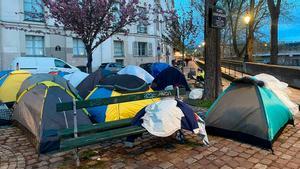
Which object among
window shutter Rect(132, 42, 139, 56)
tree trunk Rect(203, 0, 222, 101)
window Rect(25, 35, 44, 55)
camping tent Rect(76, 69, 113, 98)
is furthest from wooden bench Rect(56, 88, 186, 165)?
window shutter Rect(132, 42, 139, 56)

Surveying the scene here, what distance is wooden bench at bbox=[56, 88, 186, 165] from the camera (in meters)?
4.39

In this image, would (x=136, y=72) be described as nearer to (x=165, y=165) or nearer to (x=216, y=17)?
(x=216, y=17)

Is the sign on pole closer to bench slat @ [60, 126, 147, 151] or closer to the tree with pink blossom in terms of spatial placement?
bench slat @ [60, 126, 147, 151]

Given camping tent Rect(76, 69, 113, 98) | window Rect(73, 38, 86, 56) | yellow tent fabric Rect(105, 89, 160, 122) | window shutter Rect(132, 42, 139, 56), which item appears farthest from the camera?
window shutter Rect(132, 42, 139, 56)

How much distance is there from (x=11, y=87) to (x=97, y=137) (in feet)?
19.7

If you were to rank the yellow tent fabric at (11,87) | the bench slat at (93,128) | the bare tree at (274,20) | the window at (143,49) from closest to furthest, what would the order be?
the bench slat at (93,128) < the yellow tent fabric at (11,87) < the bare tree at (274,20) < the window at (143,49)

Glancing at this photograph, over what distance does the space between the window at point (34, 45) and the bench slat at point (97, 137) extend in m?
21.2

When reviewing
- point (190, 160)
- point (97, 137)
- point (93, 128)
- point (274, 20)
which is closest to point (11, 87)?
point (93, 128)

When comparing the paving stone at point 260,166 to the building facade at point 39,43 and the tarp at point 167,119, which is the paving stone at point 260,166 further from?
the building facade at point 39,43

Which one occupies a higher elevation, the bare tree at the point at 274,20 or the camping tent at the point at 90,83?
the bare tree at the point at 274,20

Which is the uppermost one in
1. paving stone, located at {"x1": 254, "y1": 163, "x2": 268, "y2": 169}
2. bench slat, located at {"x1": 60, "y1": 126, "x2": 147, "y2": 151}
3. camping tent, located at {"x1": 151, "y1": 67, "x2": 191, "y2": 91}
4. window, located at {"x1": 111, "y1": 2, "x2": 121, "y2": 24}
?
window, located at {"x1": 111, "y1": 2, "x2": 121, "y2": 24}

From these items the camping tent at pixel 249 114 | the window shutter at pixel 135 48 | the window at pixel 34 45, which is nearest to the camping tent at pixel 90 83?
the camping tent at pixel 249 114

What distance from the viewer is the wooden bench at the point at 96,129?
4.39 m

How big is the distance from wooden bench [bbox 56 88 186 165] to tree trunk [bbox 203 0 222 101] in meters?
3.77
